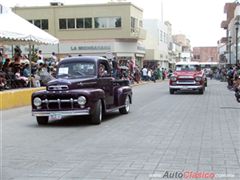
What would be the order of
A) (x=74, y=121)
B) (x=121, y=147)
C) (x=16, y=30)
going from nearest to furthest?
(x=121, y=147), (x=74, y=121), (x=16, y=30)

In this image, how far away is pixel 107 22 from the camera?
59781 mm

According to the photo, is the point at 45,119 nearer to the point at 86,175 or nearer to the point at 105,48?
the point at 86,175

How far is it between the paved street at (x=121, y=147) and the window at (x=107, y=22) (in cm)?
4490

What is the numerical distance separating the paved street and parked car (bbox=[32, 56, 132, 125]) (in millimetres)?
408

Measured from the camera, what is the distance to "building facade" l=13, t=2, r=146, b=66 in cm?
5941

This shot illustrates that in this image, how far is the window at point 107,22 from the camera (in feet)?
196

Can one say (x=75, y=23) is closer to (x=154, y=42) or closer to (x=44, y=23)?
(x=44, y=23)

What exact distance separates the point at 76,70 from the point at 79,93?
66.9 inches

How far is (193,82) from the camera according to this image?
27938 mm

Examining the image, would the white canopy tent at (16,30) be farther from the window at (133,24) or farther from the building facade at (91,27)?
the window at (133,24)

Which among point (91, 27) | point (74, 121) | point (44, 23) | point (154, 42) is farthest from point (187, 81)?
point (154, 42)

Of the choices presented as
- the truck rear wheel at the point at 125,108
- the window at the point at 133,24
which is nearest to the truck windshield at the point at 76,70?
the truck rear wheel at the point at 125,108

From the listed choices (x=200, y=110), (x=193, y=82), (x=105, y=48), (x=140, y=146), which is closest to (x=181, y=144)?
(x=140, y=146)

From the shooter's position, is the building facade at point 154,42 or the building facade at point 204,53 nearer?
the building facade at point 154,42
